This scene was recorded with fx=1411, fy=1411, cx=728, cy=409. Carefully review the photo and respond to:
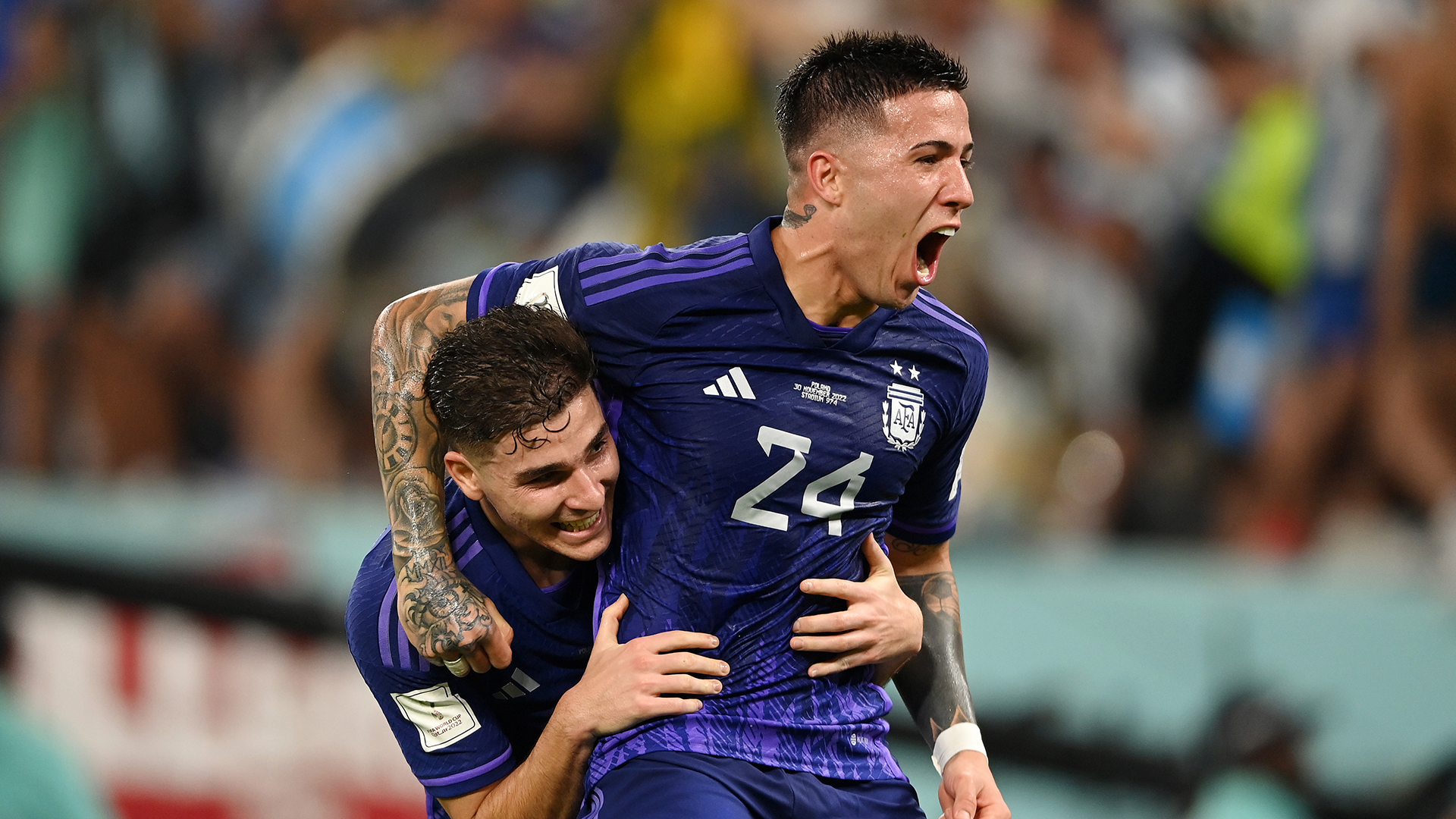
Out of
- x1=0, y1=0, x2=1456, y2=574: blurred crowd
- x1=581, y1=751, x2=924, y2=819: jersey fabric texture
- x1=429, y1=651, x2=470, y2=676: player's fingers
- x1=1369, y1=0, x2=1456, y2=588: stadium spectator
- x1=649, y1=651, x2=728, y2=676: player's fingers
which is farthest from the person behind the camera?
x1=0, y1=0, x2=1456, y2=574: blurred crowd

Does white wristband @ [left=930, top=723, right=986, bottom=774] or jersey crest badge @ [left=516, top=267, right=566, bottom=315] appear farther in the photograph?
white wristband @ [left=930, top=723, right=986, bottom=774]

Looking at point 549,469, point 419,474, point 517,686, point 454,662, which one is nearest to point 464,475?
point 419,474

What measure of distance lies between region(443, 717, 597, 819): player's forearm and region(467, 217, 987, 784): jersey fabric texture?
0.15ft

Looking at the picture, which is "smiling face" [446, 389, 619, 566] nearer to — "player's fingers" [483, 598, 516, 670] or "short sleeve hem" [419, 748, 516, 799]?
"player's fingers" [483, 598, 516, 670]

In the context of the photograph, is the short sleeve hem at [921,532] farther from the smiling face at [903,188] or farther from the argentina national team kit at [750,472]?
the smiling face at [903,188]

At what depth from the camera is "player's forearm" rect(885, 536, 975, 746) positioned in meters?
2.68

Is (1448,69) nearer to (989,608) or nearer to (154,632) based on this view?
(989,608)

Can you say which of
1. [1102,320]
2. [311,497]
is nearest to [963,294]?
[1102,320]

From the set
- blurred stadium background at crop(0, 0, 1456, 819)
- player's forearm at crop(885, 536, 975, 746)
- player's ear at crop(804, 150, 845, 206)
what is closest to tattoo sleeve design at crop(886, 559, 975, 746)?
player's forearm at crop(885, 536, 975, 746)

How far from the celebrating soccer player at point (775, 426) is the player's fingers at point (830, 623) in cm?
1

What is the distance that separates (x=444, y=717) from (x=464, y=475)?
47 centimetres

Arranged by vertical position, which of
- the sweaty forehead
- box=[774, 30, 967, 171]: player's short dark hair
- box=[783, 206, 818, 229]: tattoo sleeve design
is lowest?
box=[783, 206, 818, 229]: tattoo sleeve design

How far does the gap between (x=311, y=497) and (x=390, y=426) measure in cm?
441

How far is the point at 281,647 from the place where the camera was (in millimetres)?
6746
